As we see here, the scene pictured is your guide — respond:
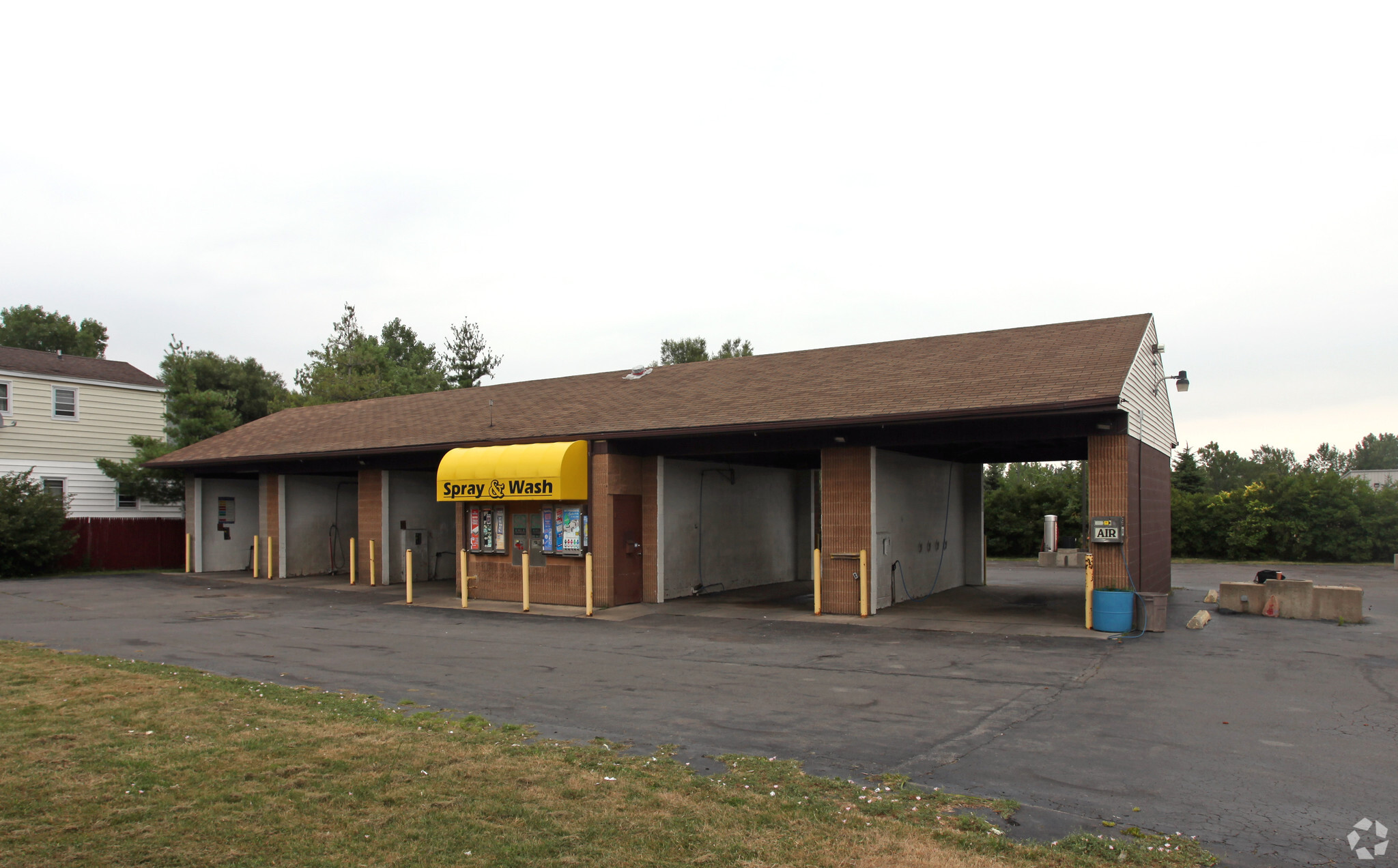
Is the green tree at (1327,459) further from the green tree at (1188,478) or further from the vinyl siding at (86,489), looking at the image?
the vinyl siding at (86,489)

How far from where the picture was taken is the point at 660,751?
714 cm

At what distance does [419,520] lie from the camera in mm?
24828

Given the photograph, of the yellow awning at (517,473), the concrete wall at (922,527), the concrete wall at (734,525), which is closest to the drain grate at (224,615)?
the yellow awning at (517,473)

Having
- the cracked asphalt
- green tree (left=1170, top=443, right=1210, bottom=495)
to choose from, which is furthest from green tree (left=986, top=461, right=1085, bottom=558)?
the cracked asphalt

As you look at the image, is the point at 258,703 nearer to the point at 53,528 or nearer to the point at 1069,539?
the point at 53,528

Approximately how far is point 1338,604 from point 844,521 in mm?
8431

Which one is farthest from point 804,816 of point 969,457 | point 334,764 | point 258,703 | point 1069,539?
point 1069,539

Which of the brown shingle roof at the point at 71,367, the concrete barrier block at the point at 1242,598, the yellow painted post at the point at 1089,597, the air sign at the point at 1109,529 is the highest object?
the brown shingle roof at the point at 71,367

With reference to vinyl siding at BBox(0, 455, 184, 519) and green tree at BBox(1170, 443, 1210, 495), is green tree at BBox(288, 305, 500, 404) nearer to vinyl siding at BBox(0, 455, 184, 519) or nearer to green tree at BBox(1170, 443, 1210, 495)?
vinyl siding at BBox(0, 455, 184, 519)

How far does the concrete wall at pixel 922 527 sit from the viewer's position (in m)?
17.5

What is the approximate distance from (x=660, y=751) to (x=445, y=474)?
542 inches

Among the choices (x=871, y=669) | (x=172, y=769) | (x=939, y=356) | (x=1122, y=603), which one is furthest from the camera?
(x=939, y=356)

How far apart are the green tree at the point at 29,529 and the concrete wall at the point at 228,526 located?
359 centimetres

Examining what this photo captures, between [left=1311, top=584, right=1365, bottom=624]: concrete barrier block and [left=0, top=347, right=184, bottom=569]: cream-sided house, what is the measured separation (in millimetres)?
31743
